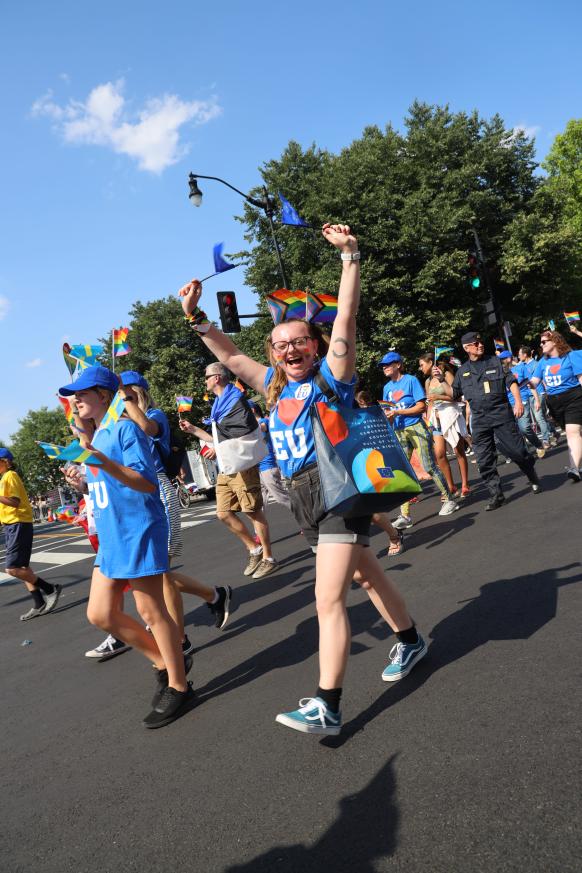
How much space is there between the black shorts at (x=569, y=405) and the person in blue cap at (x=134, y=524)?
18.7 ft

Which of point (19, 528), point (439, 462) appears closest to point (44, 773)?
point (19, 528)

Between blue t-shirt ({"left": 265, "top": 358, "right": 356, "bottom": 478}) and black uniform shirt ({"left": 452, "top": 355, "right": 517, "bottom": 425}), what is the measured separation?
507cm

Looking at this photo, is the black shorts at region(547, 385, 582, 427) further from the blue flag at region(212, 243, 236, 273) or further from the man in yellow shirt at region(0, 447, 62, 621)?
the man in yellow shirt at region(0, 447, 62, 621)

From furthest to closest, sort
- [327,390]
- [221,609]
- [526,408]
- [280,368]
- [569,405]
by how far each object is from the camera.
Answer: [526,408]
[569,405]
[221,609]
[280,368]
[327,390]

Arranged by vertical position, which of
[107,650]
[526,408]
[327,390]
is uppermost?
[327,390]

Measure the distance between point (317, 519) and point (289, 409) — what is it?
529 millimetres

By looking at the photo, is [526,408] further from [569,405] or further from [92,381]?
[92,381]

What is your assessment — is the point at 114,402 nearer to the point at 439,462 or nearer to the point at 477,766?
the point at 477,766

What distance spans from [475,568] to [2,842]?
361cm

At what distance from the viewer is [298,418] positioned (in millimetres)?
2965

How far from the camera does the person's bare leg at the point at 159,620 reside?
3.38 m

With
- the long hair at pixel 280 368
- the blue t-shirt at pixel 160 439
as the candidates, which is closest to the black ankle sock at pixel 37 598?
the blue t-shirt at pixel 160 439

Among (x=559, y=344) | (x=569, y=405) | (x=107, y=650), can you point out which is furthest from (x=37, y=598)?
(x=559, y=344)

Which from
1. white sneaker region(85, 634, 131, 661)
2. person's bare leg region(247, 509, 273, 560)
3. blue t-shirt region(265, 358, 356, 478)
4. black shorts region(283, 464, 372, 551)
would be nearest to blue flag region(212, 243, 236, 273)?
blue t-shirt region(265, 358, 356, 478)
